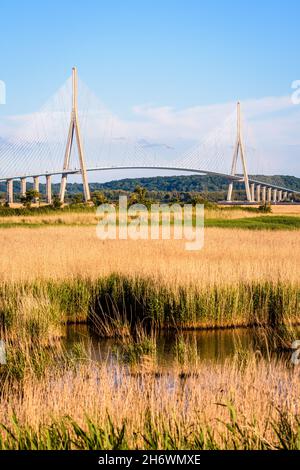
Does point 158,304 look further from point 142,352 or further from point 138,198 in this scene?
point 138,198

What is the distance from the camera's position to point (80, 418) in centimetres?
506

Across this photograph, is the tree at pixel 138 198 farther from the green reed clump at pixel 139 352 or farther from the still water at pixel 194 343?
the green reed clump at pixel 139 352

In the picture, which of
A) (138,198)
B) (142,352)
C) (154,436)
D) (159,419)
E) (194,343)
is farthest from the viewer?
(138,198)

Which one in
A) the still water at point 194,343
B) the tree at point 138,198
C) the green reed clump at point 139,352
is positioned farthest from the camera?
the tree at point 138,198

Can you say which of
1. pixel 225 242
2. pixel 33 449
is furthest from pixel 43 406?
pixel 225 242

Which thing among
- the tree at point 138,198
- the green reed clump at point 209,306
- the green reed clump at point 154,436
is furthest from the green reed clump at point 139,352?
the tree at point 138,198

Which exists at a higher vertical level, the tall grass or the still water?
the tall grass

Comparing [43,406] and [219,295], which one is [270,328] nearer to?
[219,295]

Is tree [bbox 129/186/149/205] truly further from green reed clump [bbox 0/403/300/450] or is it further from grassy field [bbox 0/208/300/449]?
green reed clump [bbox 0/403/300/450]

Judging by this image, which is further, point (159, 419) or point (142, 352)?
point (142, 352)

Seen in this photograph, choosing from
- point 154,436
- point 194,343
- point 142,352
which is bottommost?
point 194,343

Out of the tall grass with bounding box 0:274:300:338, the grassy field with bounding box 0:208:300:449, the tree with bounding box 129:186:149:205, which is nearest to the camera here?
the grassy field with bounding box 0:208:300:449

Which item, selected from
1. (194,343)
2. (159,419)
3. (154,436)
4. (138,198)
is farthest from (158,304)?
(138,198)

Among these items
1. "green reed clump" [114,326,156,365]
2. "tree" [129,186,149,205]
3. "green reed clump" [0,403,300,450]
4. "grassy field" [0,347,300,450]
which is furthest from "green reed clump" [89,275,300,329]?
"tree" [129,186,149,205]
